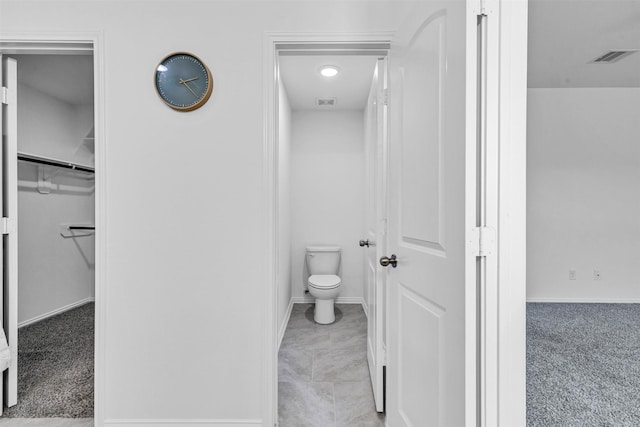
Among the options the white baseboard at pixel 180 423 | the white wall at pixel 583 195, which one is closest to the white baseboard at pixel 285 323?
the white baseboard at pixel 180 423

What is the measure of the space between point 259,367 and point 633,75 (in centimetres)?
430

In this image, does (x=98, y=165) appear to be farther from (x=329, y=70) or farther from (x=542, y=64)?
(x=542, y=64)

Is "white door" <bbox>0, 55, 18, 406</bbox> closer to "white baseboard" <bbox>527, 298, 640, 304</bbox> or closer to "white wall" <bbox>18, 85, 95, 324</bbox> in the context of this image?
"white wall" <bbox>18, 85, 95, 324</bbox>

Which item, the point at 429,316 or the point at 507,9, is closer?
the point at 507,9

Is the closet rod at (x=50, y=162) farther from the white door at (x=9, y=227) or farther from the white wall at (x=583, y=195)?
the white wall at (x=583, y=195)

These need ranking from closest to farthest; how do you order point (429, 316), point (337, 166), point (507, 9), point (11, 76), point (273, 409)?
1. point (507, 9)
2. point (429, 316)
3. point (273, 409)
4. point (11, 76)
5. point (337, 166)

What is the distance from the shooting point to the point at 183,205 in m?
1.54

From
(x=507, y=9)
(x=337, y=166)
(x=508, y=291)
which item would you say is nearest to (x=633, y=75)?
(x=337, y=166)

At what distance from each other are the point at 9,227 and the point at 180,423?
1.41 m

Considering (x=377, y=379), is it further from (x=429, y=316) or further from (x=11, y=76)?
(x=11, y=76)

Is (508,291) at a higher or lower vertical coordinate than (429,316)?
higher

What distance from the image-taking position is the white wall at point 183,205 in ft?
4.99

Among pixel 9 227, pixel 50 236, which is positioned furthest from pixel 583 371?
pixel 50 236

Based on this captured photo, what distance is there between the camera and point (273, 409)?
5.03 ft
